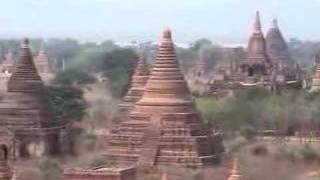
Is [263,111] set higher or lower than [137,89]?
lower

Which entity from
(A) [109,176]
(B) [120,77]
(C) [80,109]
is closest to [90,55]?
(B) [120,77]

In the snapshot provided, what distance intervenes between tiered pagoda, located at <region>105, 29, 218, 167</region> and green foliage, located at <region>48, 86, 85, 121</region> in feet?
44.2

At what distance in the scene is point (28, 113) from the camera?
35500 millimetres

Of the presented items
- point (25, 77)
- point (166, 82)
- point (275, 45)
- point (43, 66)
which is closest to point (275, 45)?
point (275, 45)

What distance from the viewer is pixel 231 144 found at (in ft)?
120

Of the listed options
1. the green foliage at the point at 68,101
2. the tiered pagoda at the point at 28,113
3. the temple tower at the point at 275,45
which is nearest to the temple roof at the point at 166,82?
the tiered pagoda at the point at 28,113

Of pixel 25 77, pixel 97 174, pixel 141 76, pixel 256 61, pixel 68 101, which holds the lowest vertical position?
pixel 68 101

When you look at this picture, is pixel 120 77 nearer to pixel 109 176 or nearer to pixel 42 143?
pixel 42 143

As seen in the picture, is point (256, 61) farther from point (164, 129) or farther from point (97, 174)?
point (97, 174)

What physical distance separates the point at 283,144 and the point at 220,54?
2755 inches

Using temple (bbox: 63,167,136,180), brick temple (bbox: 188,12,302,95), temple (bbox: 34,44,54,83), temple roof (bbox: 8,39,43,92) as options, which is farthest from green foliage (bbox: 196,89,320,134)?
temple (bbox: 34,44,54,83)

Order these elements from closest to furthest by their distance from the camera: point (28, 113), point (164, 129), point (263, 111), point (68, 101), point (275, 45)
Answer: point (164, 129) → point (28, 113) → point (263, 111) → point (68, 101) → point (275, 45)

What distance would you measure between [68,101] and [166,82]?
19204 millimetres

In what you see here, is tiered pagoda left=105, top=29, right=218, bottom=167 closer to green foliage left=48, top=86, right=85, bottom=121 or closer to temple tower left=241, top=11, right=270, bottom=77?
green foliage left=48, top=86, right=85, bottom=121
